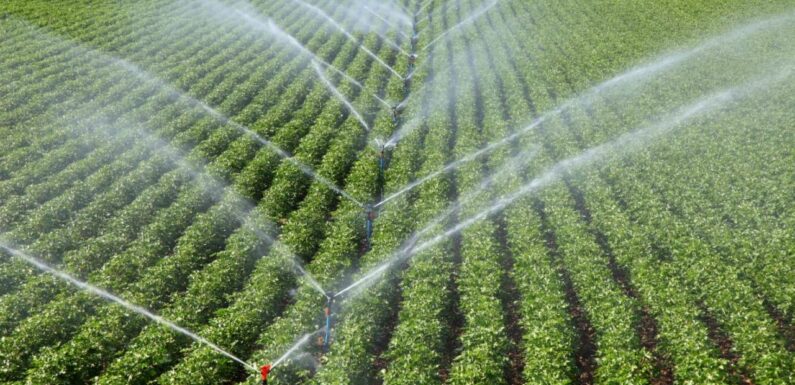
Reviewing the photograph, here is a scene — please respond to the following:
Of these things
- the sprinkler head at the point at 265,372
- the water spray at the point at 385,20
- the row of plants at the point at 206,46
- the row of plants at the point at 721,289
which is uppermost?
the row of plants at the point at 206,46

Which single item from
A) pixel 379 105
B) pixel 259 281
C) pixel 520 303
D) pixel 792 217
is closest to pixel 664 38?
pixel 379 105

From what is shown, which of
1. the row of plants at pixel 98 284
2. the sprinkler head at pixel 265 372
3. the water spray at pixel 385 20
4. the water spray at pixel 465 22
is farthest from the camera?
the water spray at pixel 385 20

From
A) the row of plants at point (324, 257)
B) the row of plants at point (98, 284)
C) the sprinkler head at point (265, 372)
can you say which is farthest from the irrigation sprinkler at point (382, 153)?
the sprinkler head at point (265, 372)

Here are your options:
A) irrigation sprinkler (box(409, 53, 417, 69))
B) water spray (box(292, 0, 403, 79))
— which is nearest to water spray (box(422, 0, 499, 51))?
irrigation sprinkler (box(409, 53, 417, 69))

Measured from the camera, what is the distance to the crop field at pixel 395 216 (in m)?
11.6

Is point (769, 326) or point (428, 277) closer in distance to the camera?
point (769, 326)

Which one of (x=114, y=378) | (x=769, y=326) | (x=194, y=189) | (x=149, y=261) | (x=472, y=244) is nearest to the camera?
(x=114, y=378)

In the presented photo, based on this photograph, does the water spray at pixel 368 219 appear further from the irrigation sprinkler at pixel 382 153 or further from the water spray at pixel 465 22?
the water spray at pixel 465 22

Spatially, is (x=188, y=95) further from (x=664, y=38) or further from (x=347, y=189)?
(x=664, y=38)

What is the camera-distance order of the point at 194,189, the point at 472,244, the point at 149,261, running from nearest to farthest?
the point at 149,261 → the point at 472,244 → the point at 194,189

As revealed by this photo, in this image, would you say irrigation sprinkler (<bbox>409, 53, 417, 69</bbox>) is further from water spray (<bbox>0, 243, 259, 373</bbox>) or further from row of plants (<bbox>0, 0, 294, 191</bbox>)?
water spray (<bbox>0, 243, 259, 373</bbox>)

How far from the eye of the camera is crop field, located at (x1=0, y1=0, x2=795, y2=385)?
11602 mm

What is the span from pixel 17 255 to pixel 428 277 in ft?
33.1

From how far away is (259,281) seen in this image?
45.5 ft
